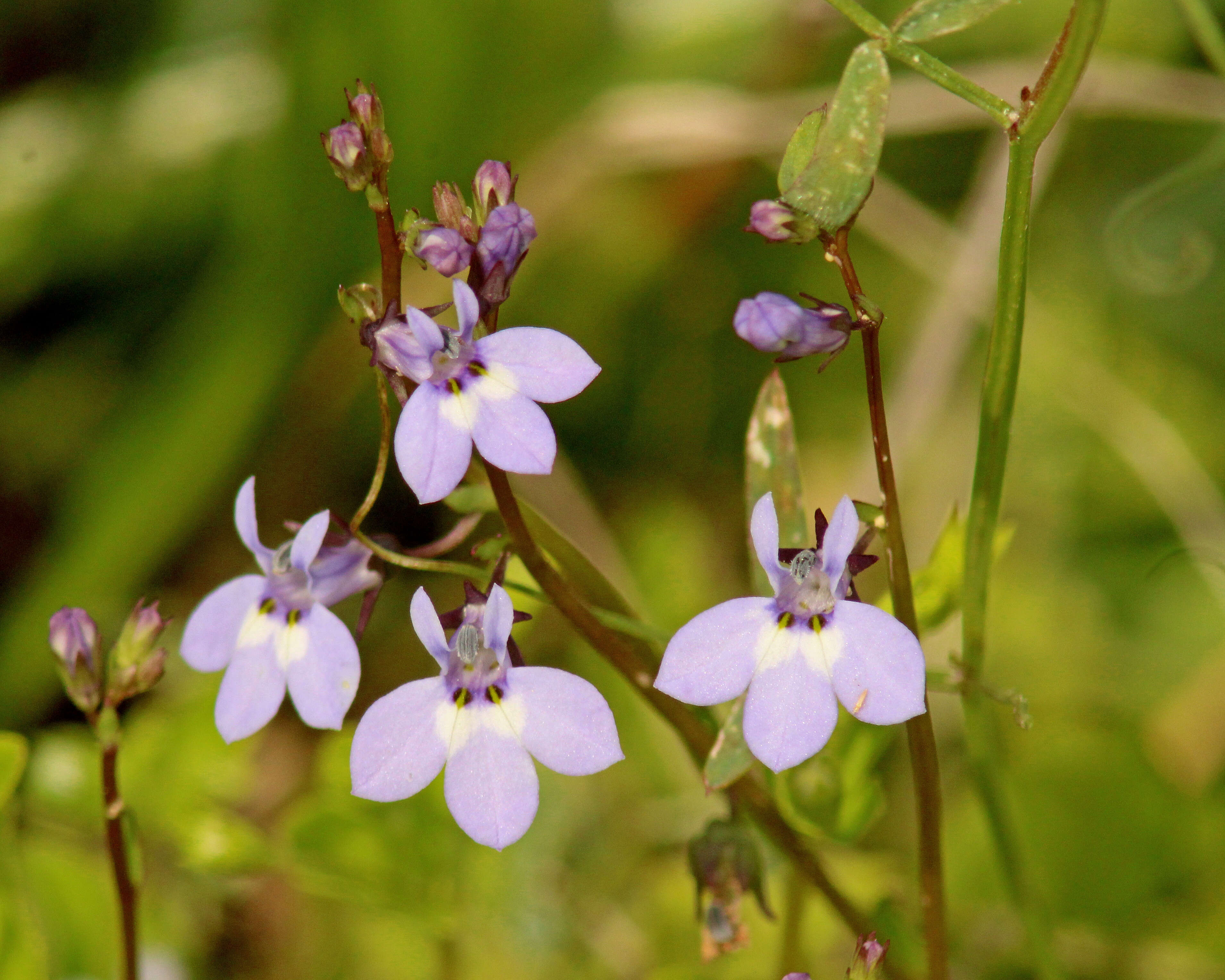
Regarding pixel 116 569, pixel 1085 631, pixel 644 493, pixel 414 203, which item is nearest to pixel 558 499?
pixel 644 493

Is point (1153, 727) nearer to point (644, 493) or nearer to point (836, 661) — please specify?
point (644, 493)

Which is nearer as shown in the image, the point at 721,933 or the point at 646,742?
the point at 721,933

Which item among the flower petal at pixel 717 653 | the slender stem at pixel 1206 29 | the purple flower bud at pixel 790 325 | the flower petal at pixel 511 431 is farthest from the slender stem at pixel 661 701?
the slender stem at pixel 1206 29

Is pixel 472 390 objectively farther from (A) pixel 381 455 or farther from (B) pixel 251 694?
(B) pixel 251 694

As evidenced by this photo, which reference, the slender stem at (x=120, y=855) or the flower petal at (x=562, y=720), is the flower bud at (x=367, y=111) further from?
the slender stem at (x=120, y=855)

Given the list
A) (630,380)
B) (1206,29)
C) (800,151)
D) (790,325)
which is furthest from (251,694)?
(630,380)
